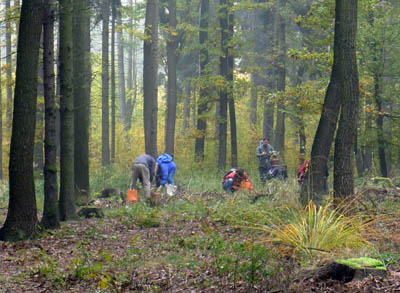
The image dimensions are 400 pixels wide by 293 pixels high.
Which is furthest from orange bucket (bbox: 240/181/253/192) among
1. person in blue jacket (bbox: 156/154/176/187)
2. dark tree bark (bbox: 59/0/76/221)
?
dark tree bark (bbox: 59/0/76/221)

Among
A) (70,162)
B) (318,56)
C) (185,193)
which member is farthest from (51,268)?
(318,56)

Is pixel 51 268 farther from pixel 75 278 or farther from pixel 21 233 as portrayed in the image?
pixel 21 233

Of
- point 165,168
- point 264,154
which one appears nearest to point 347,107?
point 165,168

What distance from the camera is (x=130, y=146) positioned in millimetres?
37875

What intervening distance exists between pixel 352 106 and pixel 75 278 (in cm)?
608

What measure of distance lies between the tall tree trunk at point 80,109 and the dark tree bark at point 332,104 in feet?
19.0

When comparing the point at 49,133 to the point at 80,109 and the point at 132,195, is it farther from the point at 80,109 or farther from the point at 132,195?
the point at 132,195

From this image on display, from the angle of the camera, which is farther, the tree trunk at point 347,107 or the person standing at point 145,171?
the person standing at point 145,171

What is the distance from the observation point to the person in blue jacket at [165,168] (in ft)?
55.4

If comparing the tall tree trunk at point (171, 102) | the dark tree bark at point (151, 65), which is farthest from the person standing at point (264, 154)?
the tall tree trunk at point (171, 102)

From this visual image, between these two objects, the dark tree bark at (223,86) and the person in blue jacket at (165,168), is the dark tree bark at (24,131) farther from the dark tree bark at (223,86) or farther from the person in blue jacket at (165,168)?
the dark tree bark at (223,86)

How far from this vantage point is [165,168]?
1700cm

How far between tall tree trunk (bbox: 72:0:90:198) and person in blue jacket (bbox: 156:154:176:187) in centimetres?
246

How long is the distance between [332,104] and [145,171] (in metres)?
6.15
